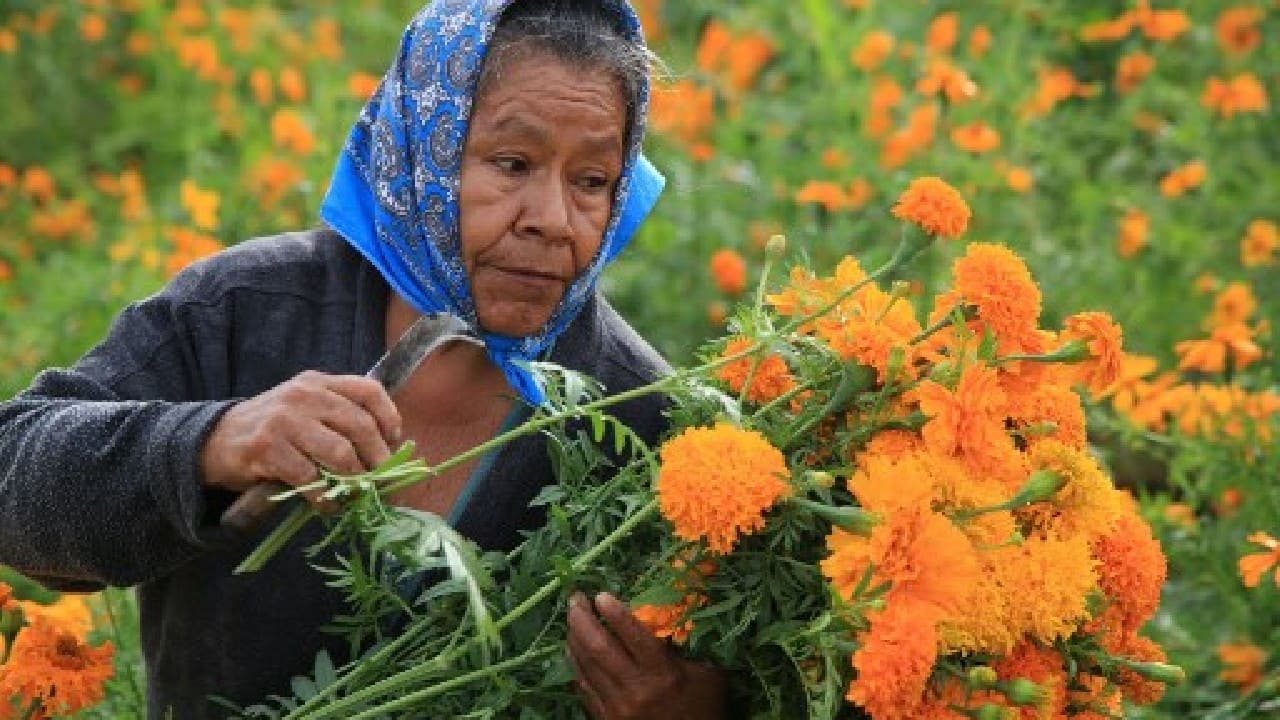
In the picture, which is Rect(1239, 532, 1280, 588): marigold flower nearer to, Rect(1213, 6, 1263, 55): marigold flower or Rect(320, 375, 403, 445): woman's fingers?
Rect(320, 375, 403, 445): woman's fingers

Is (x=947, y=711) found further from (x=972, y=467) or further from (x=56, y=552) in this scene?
(x=56, y=552)

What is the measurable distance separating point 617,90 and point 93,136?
387 centimetres

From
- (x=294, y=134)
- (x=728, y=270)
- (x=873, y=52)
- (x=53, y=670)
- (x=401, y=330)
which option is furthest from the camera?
(x=873, y=52)

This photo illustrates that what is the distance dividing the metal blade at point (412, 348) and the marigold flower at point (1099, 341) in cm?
63

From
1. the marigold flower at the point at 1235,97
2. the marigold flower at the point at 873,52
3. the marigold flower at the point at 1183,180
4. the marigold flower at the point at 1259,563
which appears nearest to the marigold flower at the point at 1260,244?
the marigold flower at the point at 1183,180

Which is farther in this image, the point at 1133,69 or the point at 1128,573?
the point at 1133,69

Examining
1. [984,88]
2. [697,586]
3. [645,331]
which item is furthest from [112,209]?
[697,586]

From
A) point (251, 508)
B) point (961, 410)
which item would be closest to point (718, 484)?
point (961, 410)

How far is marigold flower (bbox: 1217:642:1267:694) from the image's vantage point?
329 cm

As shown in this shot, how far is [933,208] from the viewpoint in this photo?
2127 millimetres

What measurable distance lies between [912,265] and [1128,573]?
1.78 m

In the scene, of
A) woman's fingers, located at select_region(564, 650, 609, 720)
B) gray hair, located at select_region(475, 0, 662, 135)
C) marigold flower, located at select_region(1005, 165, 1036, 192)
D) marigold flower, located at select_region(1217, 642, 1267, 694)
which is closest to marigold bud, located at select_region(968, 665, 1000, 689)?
woman's fingers, located at select_region(564, 650, 609, 720)

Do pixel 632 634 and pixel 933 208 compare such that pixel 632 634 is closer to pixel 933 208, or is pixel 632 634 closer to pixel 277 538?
pixel 277 538

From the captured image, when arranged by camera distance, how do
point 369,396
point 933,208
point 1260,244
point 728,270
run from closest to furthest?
point 369,396 < point 933,208 < point 728,270 < point 1260,244
